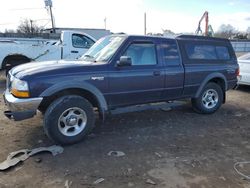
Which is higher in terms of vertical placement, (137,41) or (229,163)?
(137,41)

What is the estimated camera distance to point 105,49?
531 centimetres

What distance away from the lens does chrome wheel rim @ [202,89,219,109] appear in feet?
21.8

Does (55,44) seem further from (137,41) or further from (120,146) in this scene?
(120,146)

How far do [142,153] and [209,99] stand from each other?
308 cm

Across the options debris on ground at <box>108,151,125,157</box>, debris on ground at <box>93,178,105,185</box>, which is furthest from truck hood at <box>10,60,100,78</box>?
debris on ground at <box>93,178,105,185</box>

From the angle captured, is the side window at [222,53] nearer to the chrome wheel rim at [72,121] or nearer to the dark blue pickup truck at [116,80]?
the dark blue pickup truck at [116,80]

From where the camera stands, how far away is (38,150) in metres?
4.31

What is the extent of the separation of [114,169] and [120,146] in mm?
808

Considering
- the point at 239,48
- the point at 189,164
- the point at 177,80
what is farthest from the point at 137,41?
the point at 239,48

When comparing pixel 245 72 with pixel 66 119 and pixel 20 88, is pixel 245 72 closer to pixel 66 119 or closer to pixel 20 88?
pixel 66 119

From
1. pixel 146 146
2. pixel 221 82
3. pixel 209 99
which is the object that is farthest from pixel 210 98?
pixel 146 146

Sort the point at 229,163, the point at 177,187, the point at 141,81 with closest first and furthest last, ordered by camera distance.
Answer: the point at 177,187 < the point at 229,163 < the point at 141,81

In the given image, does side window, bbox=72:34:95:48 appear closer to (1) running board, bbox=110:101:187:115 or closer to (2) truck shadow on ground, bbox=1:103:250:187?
(2) truck shadow on ground, bbox=1:103:250:187

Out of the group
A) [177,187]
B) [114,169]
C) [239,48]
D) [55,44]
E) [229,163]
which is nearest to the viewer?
[177,187]
